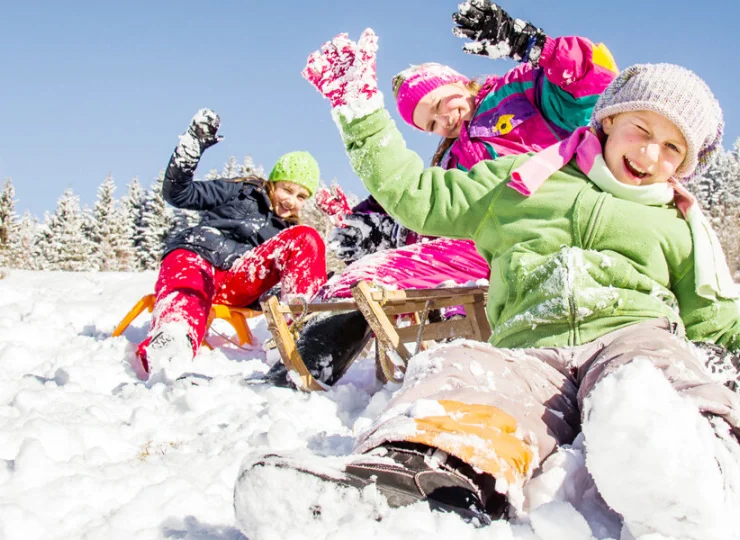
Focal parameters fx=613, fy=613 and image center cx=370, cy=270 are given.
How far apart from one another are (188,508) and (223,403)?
1.21 metres

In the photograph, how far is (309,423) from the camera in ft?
7.50

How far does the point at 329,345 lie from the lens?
301 centimetres

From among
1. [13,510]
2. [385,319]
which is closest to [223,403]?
[385,319]

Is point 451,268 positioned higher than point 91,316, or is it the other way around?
point 451,268

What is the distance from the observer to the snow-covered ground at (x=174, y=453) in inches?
41.8

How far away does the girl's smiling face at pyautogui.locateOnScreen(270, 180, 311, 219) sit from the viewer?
4812 mm

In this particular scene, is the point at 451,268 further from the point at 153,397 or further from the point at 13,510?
the point at 13,510

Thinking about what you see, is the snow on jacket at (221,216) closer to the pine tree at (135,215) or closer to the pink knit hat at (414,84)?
the pink knit hat at (414,84)

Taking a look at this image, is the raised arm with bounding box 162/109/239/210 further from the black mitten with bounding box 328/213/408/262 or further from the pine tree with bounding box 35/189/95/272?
the pine tree with bounding box 35/189/95/272

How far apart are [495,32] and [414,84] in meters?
0.52

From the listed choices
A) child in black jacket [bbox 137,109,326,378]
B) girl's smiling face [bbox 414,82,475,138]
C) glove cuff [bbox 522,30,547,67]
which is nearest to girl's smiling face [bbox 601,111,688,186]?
glove cuff [bbox 522,30,547,67]

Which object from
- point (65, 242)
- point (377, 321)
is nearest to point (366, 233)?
point (377, 321)

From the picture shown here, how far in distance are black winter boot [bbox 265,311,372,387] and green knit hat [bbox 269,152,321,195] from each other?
1.93 m

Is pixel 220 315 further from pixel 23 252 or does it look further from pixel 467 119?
pixel 23 252
